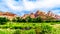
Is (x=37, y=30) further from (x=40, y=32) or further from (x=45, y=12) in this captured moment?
(x=45, y=12)

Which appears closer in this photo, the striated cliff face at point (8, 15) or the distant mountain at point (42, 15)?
the distant mountain at point (42, 15)

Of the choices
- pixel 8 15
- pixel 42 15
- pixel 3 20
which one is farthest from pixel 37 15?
pixel 3 20

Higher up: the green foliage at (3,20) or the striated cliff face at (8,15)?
the striated cliff face at (8,15)

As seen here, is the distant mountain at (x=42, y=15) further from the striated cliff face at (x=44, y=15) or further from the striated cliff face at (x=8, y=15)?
the striated cliff face at (x=8, y=15)

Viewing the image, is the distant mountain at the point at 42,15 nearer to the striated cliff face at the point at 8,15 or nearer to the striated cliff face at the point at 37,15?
the striated cliff face at the point at 37,15

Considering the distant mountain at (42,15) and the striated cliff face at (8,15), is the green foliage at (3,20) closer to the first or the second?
the striated cliff face at (8,15)

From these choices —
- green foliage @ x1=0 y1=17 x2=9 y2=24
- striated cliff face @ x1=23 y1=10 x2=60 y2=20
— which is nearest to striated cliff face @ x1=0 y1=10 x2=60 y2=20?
striated cliff face @ x1=23 y1=10 x2=60 y2=20

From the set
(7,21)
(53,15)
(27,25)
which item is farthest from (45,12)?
(7,21)

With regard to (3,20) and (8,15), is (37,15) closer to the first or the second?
(8,15)

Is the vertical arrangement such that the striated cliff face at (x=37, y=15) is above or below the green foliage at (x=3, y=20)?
above

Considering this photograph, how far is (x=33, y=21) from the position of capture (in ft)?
20.4

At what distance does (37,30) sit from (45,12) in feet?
4.65

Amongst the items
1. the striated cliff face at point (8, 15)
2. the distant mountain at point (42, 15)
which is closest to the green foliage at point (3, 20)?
the striated cliff face at point (8, 15)

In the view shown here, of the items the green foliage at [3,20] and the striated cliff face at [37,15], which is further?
the striated cliff face at [37,15]
